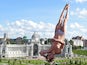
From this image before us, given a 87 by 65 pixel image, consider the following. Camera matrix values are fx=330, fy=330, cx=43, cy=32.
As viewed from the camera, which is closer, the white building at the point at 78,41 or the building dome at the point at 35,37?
the building dome at the point at 35,37

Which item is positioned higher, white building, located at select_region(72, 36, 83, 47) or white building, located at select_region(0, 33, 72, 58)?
white building, located at select_region(72, 36, 83, 47)

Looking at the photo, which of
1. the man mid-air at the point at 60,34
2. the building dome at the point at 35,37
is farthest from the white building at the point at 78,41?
the man mid-air at the point at 60,34

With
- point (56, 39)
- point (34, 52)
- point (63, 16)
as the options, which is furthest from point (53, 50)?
point (34, 52)

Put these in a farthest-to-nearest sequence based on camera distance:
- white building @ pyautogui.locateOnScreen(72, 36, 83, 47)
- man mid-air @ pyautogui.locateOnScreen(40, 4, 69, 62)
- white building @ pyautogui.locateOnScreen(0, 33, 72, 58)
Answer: white building @ pyautogui.locateOnScreen(72, 36, 83, 47) → white building @ pyautogui.locateOnScreen(0, 33, 72, 58) → man mid-air @ pyautogui.locateOnScreen(40, 4, 69, 62)

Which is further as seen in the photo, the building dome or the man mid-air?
the building dome

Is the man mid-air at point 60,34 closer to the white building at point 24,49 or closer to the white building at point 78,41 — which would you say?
the white building at point 24,49

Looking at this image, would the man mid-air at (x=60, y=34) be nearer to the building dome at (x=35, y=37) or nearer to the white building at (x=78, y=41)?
the building dome at (x=35, y=37)

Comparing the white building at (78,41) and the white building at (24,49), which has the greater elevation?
the white building at (78,41)

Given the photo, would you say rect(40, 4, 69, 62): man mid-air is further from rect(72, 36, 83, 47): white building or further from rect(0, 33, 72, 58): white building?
rect(72, 36, 83, 47): white building

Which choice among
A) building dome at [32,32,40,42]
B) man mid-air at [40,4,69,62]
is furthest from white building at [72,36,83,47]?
man mid-air at [40,4,69,62]

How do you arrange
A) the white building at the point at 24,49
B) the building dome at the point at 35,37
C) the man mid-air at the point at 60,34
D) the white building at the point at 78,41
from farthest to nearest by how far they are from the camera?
the white building at the point at 78,41 → the building dome at the point at 35,37 → the white building at the point at 24,49 → the man mid-air at the point at 60,34

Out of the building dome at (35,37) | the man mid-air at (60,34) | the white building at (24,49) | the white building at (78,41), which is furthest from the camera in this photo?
the white building at (78,41)

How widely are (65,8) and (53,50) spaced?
121 inches

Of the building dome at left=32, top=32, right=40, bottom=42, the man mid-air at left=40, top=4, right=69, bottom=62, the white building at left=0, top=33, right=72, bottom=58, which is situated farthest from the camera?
the building dome at left=32, top=32, right=40, bottom=42
